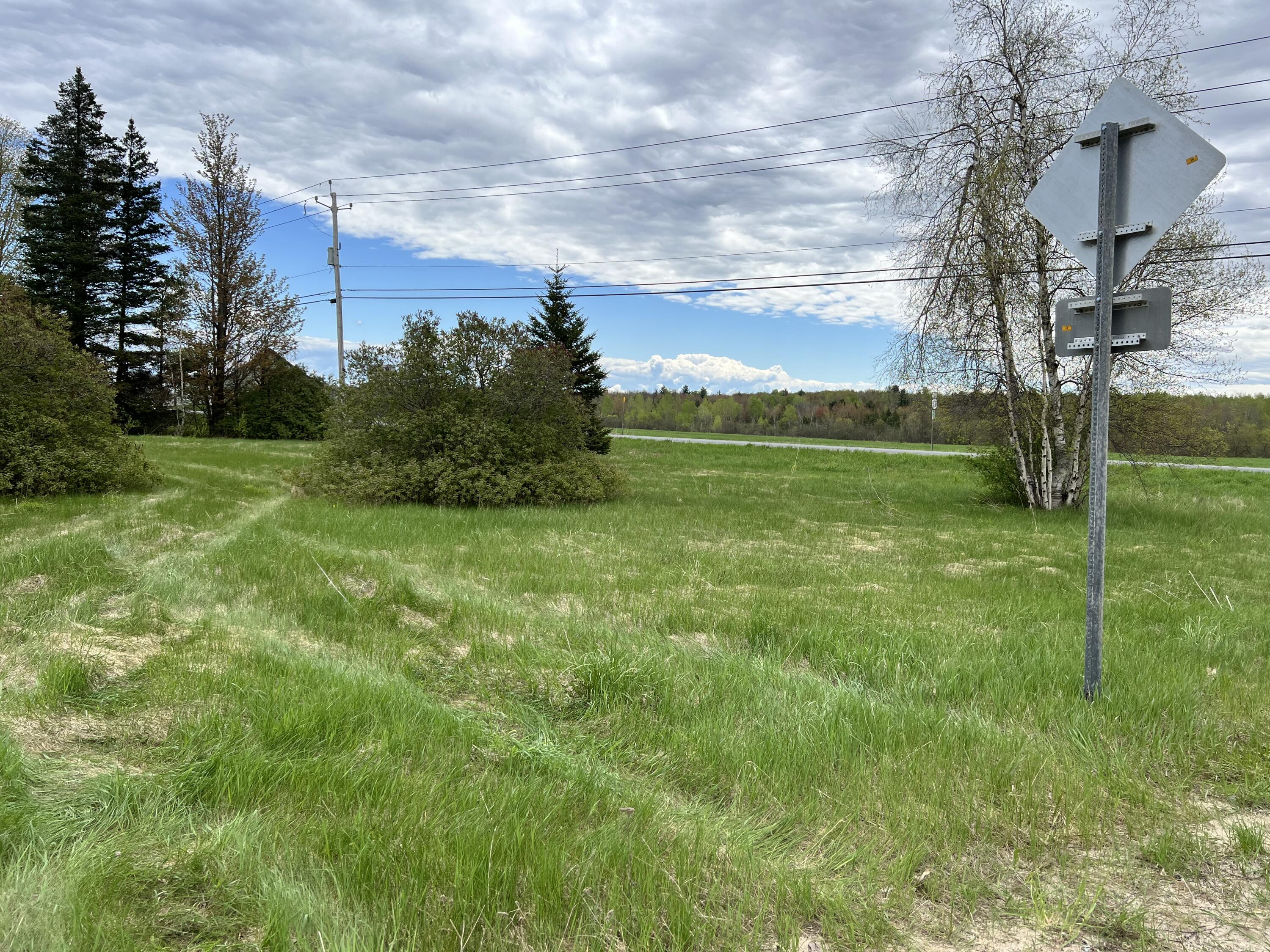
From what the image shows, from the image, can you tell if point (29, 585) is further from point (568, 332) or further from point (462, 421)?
point (568, 332)

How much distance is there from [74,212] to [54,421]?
28321mm

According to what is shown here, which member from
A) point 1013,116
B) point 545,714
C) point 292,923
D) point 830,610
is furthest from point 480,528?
point 1013,116

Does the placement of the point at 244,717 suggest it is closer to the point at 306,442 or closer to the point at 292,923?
the point at 292,923

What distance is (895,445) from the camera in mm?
42062

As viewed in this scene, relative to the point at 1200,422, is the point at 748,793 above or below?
below

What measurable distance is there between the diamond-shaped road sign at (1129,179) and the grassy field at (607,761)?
110 inches

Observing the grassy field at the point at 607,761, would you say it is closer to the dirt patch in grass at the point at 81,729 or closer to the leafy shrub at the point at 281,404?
the dirt patch in grass at the point at 81,729

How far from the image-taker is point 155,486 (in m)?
14.5

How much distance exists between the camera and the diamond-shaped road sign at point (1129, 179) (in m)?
3.93

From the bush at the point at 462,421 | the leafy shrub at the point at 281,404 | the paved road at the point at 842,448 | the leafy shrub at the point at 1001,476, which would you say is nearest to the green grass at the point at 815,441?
the paved road at the point at 842,448

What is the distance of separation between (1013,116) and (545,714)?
16771 millimetres

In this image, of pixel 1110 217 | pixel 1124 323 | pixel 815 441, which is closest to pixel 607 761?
pixel 1124 323

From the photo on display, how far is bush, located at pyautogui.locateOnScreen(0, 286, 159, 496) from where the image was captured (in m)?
12.2

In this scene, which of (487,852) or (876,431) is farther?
(876,431)
